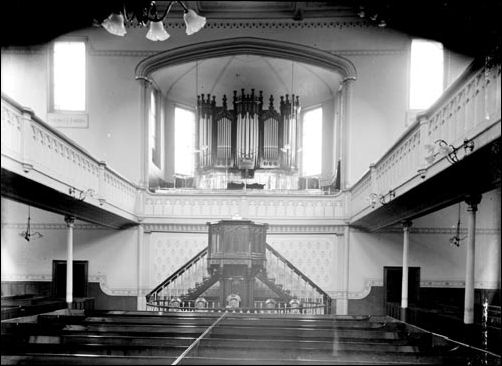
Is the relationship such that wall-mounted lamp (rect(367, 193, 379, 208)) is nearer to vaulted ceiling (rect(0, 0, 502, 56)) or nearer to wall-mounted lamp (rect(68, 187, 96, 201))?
vaulted ceiling (rect(0, 0, 502, 56))

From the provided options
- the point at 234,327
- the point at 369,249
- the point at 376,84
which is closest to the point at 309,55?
the point at 376,84

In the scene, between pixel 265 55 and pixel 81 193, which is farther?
pixel 265 55

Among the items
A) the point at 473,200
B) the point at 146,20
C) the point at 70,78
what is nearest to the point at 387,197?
the point at 473,200

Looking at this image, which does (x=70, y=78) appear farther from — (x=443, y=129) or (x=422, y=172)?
(x=443, y=129)

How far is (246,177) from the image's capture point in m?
19.5

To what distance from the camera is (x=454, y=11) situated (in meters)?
8.14

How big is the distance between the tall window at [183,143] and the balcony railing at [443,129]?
31.8 feet

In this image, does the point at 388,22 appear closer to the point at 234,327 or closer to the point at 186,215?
the point at 186,215

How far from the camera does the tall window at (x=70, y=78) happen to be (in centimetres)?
1794

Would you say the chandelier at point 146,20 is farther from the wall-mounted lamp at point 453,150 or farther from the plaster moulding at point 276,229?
the plaster moulding at point 276,229

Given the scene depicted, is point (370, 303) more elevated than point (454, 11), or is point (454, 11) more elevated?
point (454, 11)

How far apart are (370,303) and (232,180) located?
651 cm

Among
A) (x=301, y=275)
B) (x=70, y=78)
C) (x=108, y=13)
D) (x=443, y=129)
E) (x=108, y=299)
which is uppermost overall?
(x=70, y=78)

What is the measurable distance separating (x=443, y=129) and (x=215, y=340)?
4685mm
